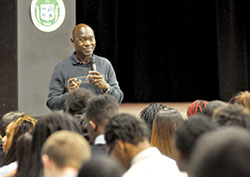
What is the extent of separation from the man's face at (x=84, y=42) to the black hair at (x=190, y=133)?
2.05 metres

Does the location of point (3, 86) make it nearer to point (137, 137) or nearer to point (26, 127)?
point (26, 127)

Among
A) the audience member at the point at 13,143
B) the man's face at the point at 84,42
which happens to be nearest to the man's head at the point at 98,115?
the audience member at the point at 13,143

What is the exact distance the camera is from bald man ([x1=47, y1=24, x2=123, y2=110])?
3367mm

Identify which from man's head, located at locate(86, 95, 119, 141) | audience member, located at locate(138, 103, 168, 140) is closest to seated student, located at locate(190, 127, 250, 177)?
man's head, located at locate(86, 95, 119, 141)

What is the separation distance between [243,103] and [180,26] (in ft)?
18.6

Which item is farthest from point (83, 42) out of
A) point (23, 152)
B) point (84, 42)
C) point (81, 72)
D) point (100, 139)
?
point (23, 152)

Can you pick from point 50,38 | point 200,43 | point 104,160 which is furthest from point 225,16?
point 104,160

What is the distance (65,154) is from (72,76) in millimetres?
2298

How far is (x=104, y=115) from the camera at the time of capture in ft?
6.77

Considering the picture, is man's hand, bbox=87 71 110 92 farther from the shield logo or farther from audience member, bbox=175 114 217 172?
audience member, bbox=175 114 217 172

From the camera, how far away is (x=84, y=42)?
139 inches

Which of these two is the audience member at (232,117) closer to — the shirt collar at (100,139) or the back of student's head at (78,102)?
the shirt collar at (100,139)

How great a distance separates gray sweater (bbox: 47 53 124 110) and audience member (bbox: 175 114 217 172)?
181 centimetres

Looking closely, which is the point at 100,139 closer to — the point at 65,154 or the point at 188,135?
the point at 188,135
